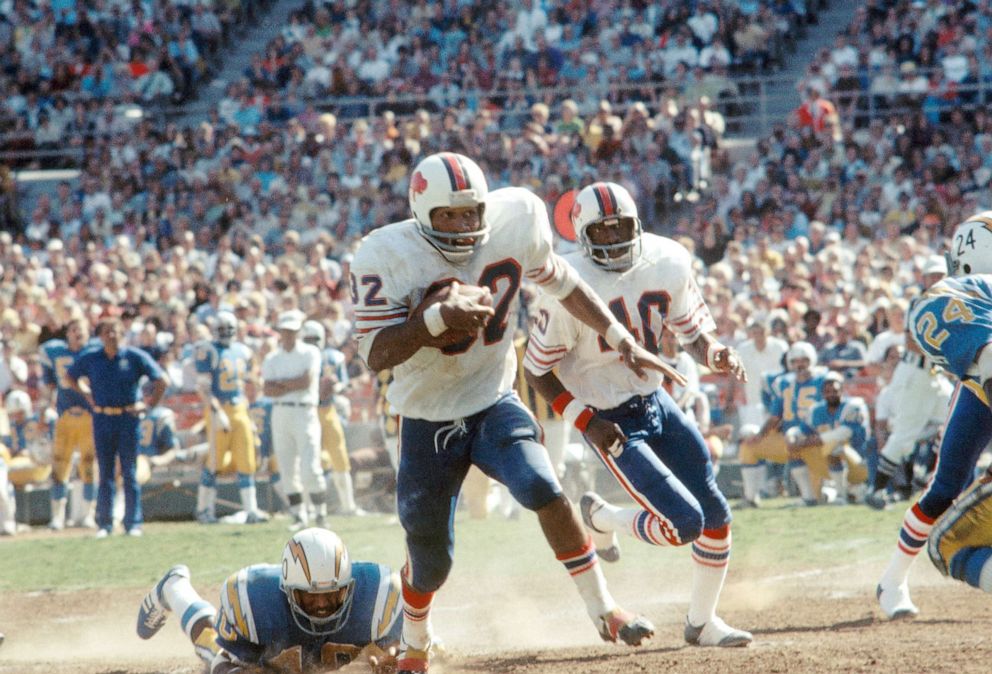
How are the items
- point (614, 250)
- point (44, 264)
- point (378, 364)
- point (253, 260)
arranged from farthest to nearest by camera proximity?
point (44, 264)
point (253, 260)
point (614, 250)
point (378, 364)

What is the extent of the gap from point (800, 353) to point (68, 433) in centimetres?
688

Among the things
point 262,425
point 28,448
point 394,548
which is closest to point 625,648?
point 394,548

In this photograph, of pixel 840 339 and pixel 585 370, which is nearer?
pixel 585 370

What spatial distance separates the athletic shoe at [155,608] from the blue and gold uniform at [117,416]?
570 centimetres

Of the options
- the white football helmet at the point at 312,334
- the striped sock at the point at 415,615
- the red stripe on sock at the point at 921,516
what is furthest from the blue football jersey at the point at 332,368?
the striped sock at the point at 415,615

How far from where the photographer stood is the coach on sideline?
13336 mm

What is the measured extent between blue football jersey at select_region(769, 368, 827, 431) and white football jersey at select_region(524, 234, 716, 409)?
256 inches

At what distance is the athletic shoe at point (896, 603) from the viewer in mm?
7516

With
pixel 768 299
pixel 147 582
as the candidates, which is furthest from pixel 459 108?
pixel 147 582

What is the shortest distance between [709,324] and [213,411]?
7.95 metres

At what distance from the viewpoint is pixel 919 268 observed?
14961mm

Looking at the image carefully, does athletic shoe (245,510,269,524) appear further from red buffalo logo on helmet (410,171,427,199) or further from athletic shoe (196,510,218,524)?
red buffalo logo on helmet (410,171,427,199)

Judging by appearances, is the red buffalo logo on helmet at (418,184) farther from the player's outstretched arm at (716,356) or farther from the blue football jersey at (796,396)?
the blue football jersey at (796,396)

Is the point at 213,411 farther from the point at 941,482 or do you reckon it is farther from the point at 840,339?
the point at 941,482
